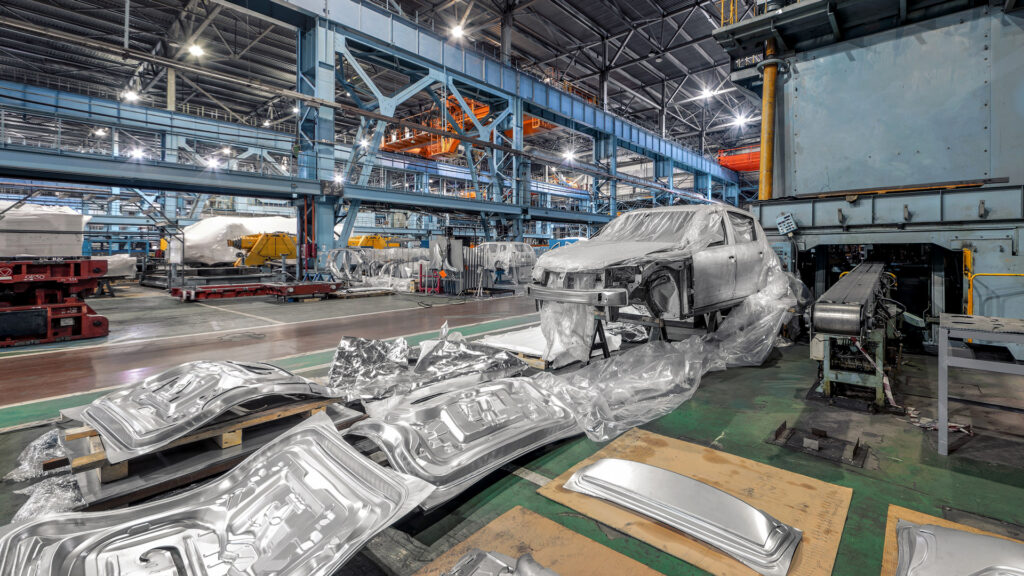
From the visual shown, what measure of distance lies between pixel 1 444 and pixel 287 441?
2382mm

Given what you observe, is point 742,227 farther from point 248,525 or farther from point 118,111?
point 118,111

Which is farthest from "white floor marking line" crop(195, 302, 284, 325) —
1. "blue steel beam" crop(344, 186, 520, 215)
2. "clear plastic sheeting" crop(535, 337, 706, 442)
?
"clear plastic sheeting" crop(535, 337, 706, 442)

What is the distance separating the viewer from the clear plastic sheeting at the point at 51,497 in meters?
2.09

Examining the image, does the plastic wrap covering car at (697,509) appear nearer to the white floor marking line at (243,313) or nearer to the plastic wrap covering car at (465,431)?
the plastic wrap covering car at (465,431)

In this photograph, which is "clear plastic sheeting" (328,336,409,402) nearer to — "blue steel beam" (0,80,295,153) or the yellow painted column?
the yellow painted column

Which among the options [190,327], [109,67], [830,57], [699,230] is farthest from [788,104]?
[109,67]

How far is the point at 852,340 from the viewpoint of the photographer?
3.44 m

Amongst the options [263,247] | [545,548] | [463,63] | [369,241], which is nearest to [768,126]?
[545,548]

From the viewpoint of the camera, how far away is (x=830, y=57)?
6938 millimetres

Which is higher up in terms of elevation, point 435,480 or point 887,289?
point 887,289

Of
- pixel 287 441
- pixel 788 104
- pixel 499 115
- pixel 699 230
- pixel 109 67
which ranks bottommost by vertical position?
pixel 287 441

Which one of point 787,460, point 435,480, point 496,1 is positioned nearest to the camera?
point 435,480

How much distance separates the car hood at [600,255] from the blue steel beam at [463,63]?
10.7 meters

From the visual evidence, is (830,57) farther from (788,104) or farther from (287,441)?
(287,441)
